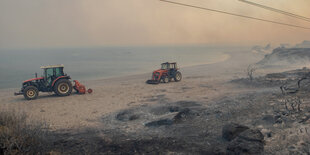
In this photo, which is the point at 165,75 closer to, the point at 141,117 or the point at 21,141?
the point at 141,117

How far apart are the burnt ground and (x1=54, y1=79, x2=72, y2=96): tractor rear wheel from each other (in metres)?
6.16

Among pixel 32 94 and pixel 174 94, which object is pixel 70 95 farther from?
pixel 174 94

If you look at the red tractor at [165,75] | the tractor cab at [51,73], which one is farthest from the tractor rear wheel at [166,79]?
the tractor cab at [51,73]

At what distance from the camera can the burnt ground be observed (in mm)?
6564

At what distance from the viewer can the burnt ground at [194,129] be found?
656 cm

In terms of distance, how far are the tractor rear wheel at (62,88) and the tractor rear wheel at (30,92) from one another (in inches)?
48.1

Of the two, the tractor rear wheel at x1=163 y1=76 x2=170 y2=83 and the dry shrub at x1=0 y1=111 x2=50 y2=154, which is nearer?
the dry shrub at x1=0 y1=111 x2=50 y2=154

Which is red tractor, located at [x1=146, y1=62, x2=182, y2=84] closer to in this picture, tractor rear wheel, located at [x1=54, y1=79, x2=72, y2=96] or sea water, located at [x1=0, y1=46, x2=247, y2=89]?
tractor rear wheel, located at [x1=54, y1=79, x2=72, y2=96]

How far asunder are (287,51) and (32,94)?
39702mm

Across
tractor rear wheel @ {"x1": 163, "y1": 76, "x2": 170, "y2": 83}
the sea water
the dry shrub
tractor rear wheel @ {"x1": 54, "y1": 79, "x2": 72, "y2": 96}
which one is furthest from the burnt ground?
the sea water

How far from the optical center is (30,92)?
15.3 m

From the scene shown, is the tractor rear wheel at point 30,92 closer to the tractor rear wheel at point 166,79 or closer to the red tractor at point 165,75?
the red tractor at point 165,75

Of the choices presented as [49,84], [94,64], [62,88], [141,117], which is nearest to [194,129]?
[141,117]

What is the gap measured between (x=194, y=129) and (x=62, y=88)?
10.9 m
